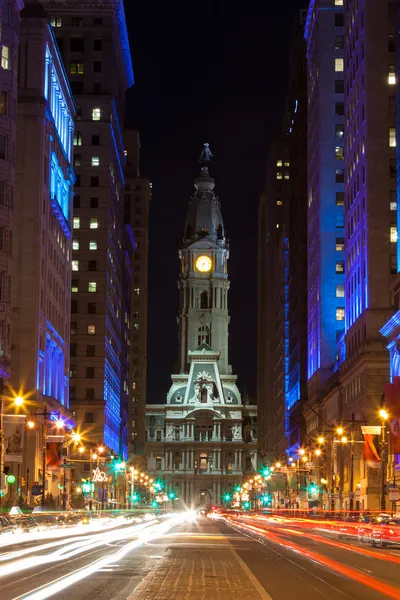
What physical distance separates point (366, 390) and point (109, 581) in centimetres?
7920

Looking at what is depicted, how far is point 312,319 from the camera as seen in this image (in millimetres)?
144375

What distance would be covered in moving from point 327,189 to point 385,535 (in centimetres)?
9220

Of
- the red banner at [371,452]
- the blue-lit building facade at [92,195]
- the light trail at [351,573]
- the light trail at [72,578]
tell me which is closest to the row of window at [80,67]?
the blue-lit building facade at [92,195]

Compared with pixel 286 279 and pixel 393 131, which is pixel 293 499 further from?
pixel 393 131

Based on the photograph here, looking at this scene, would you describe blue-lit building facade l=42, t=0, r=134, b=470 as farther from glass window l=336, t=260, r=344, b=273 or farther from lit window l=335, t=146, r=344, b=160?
glass window l=336, t=260, r=344, b=273

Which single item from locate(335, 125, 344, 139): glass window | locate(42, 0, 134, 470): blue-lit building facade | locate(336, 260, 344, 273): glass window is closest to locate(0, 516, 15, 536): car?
locate(336, 260, 344, 273): glass window

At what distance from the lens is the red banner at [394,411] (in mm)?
73188

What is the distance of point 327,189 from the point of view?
137m

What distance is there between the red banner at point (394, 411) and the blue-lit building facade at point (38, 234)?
33.5 m

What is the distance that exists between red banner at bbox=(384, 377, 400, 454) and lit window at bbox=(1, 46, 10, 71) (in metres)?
38.6

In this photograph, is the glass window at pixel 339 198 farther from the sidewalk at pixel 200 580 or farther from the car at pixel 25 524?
the sidewalk at pixel 200 580

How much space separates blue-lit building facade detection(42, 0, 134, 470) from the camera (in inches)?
5984

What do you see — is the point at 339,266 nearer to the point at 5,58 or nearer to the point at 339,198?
the point at 339,198

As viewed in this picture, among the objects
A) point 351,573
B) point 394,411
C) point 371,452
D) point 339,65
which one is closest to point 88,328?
point 339,65
